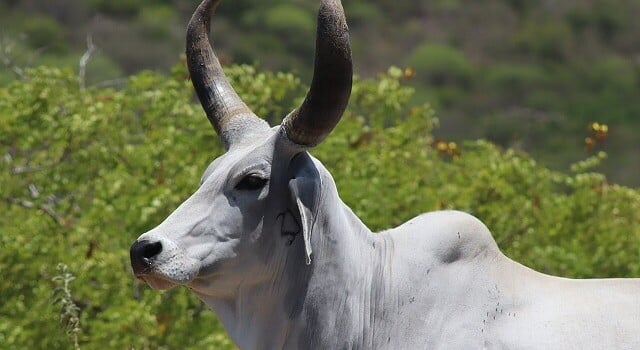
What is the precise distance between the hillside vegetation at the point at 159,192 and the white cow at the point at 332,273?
625 centimetres

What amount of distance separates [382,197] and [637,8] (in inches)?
2750

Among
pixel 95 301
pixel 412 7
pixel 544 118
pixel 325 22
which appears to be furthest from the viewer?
pixel 412 7

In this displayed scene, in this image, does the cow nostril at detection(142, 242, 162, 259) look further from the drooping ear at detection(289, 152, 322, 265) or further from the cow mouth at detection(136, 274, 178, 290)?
the drooping ear at detection(289, 152, 322, 265)

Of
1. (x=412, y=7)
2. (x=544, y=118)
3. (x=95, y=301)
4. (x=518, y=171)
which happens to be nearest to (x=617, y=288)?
(x=95, y=301)

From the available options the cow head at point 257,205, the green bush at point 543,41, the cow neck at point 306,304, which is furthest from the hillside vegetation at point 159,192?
the green bush at point 543,41

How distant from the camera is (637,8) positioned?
3300 inches

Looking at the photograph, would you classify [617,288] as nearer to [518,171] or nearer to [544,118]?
[518,171]

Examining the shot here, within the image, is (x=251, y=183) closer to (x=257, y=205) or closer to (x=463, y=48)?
(x=257, y=205)

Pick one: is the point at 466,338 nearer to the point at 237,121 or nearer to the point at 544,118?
the point at 237,121

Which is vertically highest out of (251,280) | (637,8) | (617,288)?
(251,280)

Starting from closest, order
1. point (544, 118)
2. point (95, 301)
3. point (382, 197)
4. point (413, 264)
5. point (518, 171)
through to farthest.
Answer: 1. point (413, 264)
2. point (95, 301)
3. point (382, 197)
4. point (518, 171)
5. point (544, 118)

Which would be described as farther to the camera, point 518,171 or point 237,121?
point 518,171

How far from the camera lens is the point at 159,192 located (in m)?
15.0

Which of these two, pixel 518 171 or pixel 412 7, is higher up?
pixel 518 171
